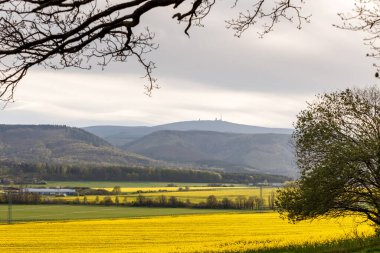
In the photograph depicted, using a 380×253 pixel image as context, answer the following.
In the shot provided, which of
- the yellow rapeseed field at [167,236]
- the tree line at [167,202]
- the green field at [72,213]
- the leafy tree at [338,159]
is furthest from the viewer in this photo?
the tree line at [167,202]

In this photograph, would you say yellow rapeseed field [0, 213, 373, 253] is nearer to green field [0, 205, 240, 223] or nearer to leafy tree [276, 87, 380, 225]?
leafy tree [276, 87, 380, 225]

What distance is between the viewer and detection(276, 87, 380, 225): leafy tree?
23.6m

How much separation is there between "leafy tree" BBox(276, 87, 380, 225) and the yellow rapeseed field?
23.2ft

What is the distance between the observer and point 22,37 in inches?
385

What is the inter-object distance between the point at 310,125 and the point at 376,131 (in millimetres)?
2754

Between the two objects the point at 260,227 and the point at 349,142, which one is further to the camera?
the point at 260,227

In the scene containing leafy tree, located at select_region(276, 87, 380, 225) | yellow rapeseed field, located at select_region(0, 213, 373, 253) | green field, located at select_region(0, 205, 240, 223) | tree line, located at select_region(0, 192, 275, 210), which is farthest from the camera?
tree line, located at select_region(0, 192, 275, 210)

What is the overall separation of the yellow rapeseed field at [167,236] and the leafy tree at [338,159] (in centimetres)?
706

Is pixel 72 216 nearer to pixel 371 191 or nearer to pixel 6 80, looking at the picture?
pixel 371 191

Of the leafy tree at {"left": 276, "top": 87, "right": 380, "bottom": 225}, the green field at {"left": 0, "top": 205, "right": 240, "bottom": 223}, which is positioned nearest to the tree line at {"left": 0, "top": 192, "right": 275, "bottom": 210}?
the green field at {"left": 0, "top": 205, "right": 240, "bottom": 223}

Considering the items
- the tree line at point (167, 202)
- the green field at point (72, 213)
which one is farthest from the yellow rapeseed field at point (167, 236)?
the tree line at point (167, 202)

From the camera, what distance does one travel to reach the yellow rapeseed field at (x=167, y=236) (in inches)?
1409

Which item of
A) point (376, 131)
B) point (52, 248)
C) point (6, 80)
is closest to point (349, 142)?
point (376, 131)

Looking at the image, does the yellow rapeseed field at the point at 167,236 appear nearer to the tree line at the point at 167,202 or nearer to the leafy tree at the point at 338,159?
the leafy tree at the point at 338,159
